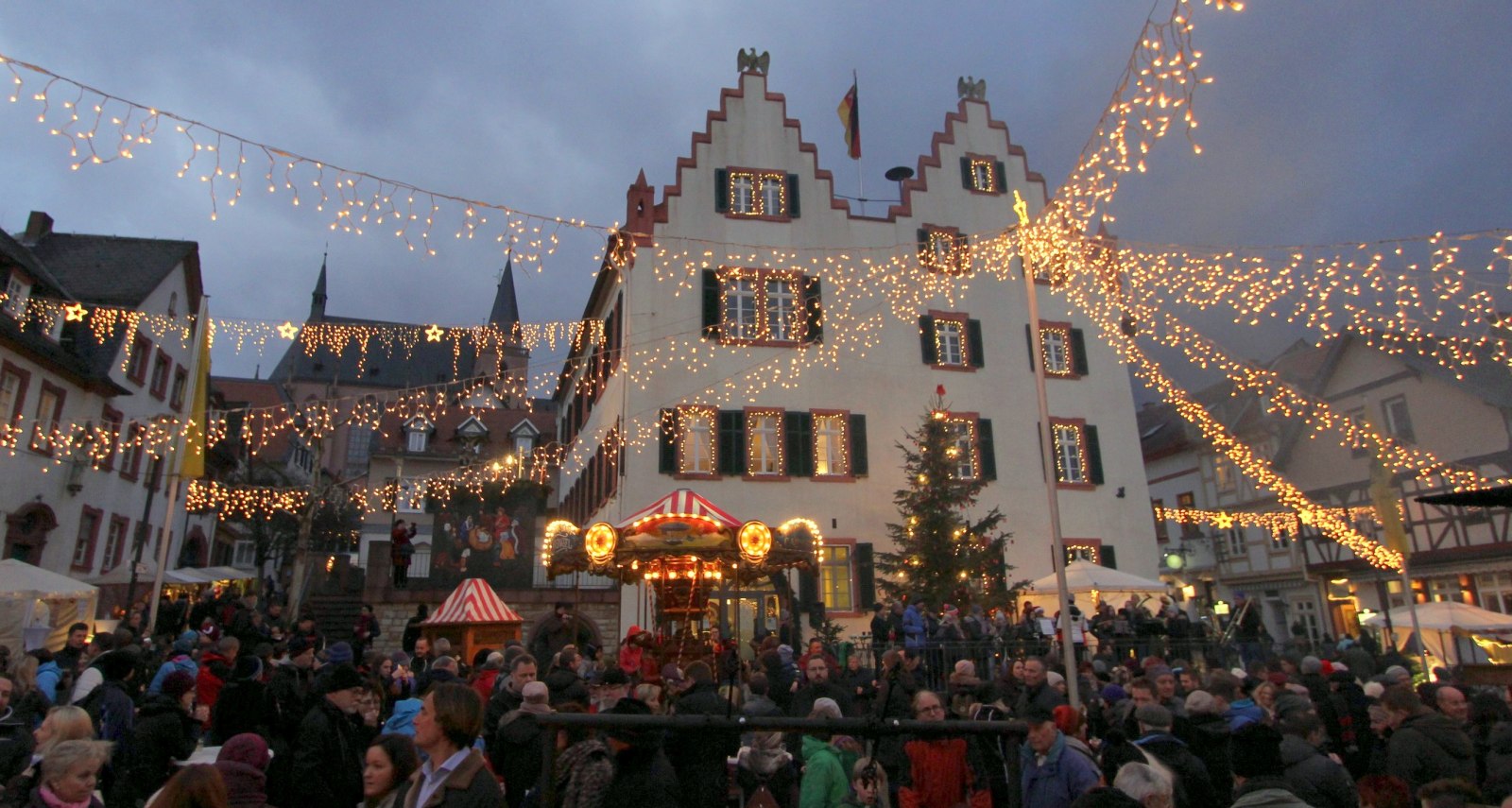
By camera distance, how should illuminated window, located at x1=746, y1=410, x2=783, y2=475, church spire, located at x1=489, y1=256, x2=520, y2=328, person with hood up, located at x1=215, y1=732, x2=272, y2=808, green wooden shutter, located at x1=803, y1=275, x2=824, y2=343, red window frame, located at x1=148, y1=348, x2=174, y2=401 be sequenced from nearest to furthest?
person with hood up, located at x1=215, y1=732, x2=272, y2=808 < illuminated window, located at x1=746, y1=410, x2=783, y2=475 < green wooden shutter, located at x1=803, y1=275, x2=824, y2=343 < red window frame, located at x1=148, y1=348, x2=174, y2=401 < church spire, located at x1=489, y1=256, x2=520, y2=328

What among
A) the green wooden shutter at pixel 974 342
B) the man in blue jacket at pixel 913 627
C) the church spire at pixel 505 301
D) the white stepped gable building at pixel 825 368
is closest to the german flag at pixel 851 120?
the white stepped gable building at pixel 825 368

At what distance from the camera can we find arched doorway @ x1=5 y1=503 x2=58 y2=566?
21922 millimetres

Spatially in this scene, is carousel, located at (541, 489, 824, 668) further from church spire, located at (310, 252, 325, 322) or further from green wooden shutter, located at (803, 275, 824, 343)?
church spire, located at (310, 252, 325, 322)

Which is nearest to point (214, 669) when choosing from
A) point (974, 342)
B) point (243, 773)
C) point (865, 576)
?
point (243, 773)

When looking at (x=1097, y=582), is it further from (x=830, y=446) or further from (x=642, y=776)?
(x=642, y=776)

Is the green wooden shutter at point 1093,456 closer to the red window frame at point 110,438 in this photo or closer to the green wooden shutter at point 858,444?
the green wooden shutter at point 858,444

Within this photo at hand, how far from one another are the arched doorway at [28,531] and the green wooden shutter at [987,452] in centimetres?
2415

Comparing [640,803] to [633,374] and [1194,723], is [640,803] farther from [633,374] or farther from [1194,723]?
[633,374]

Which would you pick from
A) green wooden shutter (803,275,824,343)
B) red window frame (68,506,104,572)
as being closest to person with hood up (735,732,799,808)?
green wooden shutter (803,275,824,343)

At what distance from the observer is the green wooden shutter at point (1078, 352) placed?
2581cm

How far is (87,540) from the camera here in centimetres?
2558

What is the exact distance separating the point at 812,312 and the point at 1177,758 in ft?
62.4

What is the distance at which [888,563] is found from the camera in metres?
21.6

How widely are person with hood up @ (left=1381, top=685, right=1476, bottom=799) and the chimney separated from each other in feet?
110
